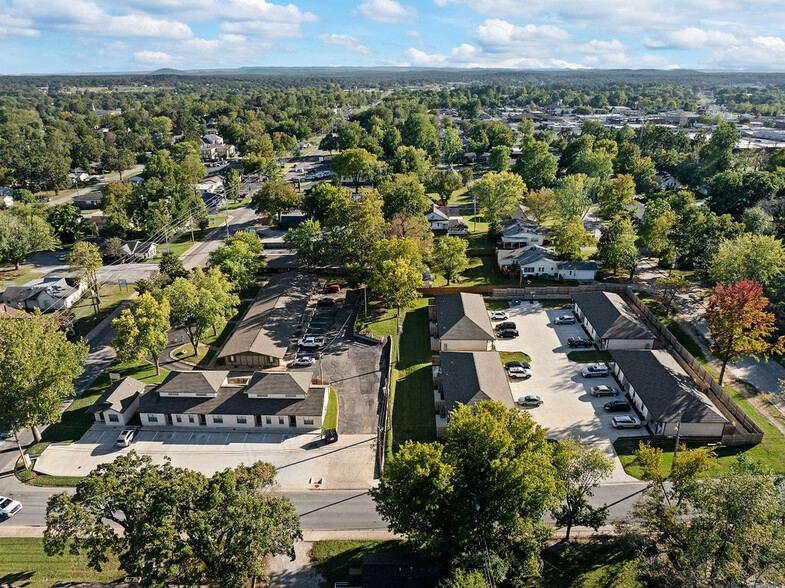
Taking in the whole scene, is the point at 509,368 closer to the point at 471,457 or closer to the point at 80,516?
the point at 471,457

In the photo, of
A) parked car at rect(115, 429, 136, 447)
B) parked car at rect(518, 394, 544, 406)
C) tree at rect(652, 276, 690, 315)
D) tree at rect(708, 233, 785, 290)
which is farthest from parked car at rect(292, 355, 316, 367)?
tree at rect(708, 233, 785, 290)

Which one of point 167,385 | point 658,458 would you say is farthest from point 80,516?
point 658,458

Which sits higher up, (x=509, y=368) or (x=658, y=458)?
(x=658, y=458)

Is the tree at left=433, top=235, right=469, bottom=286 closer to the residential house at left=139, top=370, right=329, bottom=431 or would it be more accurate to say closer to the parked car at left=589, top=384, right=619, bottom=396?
the parked car at left=589, top=384, right=619, bottom=396

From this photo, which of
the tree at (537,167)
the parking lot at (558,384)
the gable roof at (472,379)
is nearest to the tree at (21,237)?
the gable roof at (472,379)

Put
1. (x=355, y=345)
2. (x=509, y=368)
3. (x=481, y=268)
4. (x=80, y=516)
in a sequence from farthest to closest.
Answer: (x=481, y=268), (x=355, y=345), (x=509, y=368), (x=80, y=516)

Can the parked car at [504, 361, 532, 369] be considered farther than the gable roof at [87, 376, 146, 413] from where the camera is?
Yes
